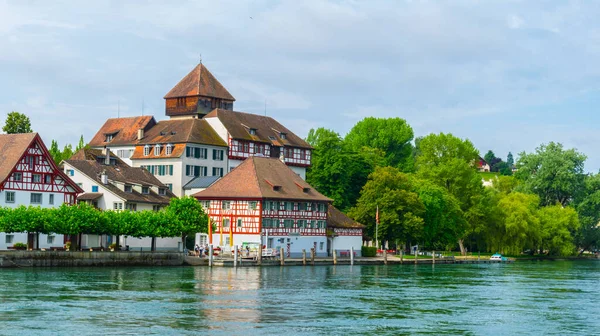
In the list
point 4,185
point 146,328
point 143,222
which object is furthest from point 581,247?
point 146,328

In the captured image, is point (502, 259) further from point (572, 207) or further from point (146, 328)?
point (146, 328)

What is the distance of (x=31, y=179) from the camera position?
308 ft

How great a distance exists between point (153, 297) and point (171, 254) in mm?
30524

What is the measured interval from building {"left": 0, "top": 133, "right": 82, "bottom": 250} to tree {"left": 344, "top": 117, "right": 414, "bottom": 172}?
216 feet

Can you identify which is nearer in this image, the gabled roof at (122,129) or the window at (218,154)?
the window at (218,154)

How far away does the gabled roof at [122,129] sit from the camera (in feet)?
424

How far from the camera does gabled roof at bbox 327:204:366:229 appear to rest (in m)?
112

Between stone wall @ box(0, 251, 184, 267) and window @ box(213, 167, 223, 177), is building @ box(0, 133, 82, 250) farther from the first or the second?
window @ box(213, 167, 223, 177)

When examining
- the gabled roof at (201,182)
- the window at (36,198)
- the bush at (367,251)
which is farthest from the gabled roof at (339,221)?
the window at (36,198)

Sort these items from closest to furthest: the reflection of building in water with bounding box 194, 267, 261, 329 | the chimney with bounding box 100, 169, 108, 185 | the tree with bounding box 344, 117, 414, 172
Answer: the reflection of building in water with bounding box 194, 267, 261, 329
the chimney with bounding box 100, 169, 108, 185
the tree with bounding box 344, 117, 414, 172

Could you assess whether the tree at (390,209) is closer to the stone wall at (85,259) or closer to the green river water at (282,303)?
the green river water at (282,303)

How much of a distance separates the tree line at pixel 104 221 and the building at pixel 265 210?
525cm

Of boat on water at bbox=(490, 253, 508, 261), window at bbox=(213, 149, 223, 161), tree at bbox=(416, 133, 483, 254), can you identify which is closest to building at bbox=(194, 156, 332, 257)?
window at bbox=(213, 149, 223, 161)

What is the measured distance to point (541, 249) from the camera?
453 feet
